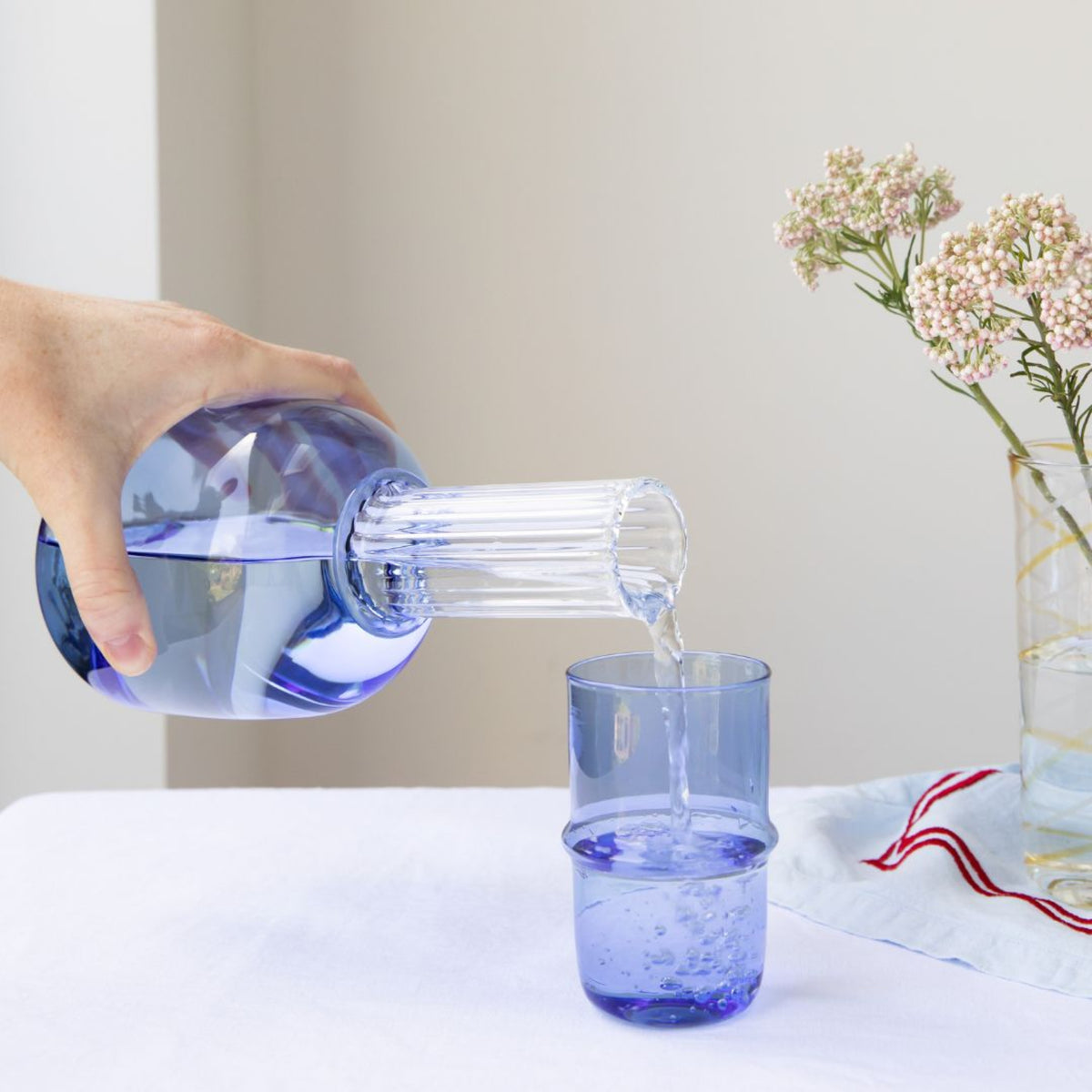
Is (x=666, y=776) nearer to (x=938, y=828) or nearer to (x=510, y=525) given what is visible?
(x=510, y=525)

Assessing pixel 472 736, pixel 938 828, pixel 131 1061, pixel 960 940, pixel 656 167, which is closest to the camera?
pixel 131 1061

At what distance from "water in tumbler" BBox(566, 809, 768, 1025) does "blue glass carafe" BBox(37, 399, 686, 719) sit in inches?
3.8

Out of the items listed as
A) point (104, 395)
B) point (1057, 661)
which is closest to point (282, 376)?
point (104, 395)

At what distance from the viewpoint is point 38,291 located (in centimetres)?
71

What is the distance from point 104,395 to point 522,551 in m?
0.23

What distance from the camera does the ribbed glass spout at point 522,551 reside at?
0.58m

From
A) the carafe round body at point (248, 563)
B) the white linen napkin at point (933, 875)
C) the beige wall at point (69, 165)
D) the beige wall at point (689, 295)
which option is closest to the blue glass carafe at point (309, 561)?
the carafe round body at point (248, 563)

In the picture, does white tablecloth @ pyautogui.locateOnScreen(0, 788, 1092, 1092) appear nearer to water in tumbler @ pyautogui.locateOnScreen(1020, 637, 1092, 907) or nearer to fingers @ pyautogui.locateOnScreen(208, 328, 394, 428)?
water in tumbler @ pyautogui.locateOnScreen(1020, 637, 1092, 907)

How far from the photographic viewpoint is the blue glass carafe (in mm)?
607

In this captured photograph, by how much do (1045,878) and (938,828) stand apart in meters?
0.07

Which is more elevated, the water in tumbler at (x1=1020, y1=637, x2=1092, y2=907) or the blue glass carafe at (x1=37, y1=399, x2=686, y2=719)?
the blue glass carafe at (x1=37, y1=399, x2=686, y2=719)

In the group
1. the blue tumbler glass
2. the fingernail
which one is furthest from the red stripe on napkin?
the fingernail

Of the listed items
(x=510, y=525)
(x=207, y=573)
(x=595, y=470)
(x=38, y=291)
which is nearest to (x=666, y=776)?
(x=510, y=525)

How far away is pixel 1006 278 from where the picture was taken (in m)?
0.71
